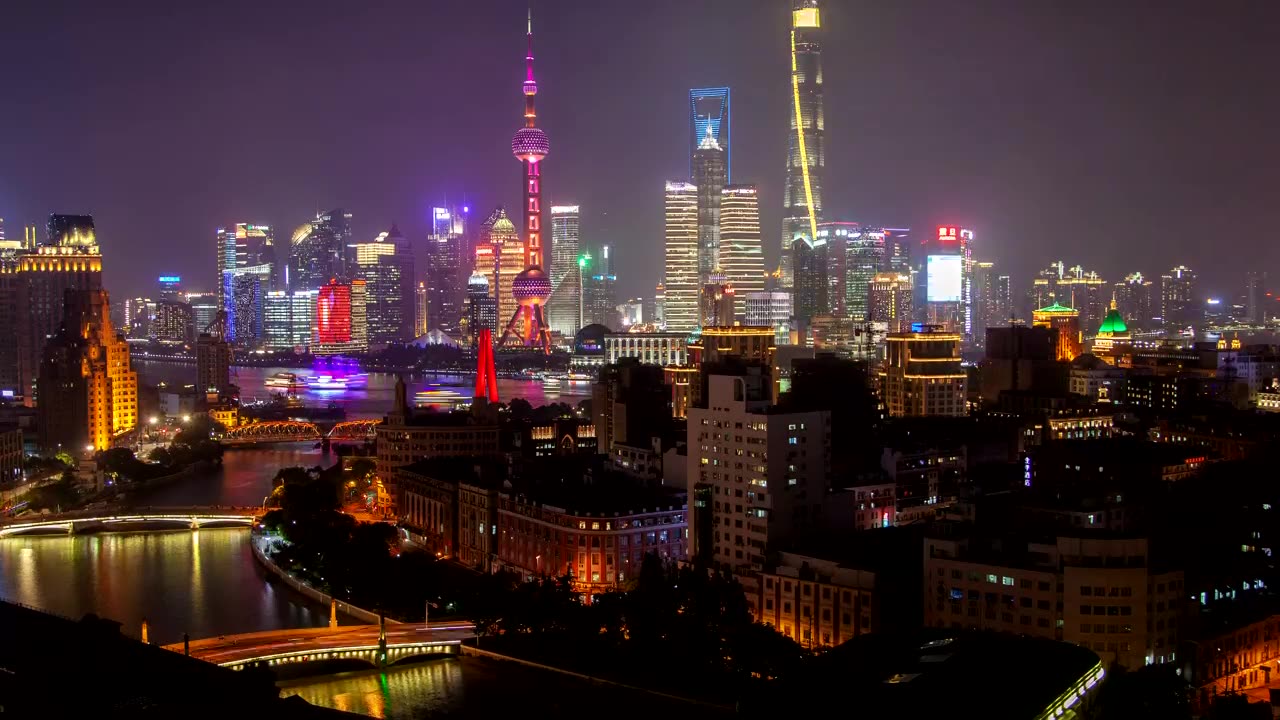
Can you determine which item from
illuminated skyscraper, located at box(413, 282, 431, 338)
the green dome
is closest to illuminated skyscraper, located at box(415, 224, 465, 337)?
illuminated skyscraper, located at box(413, 282, 431, 338)

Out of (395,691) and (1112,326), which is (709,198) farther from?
(395,691)

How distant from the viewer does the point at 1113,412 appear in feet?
103

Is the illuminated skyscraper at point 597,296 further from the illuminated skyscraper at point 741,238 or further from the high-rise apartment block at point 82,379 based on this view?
the high-rise apartment block at point 82,379

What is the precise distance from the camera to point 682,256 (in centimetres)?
7194

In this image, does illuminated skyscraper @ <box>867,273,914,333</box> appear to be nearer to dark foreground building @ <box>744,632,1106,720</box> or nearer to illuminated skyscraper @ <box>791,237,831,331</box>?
illuminated skyscraper @ <box>791,237,831,331</box>

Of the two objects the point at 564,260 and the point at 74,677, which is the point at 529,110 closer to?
the point at 564,260

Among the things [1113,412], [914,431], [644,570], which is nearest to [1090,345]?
[1113,412]

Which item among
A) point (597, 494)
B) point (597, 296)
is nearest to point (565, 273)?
point (597, 296)

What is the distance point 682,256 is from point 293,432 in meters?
32.0

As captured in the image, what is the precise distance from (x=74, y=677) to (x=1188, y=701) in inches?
403

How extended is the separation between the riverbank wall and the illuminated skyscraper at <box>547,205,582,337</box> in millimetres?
70159

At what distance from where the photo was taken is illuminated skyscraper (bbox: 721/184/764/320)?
70000 mm

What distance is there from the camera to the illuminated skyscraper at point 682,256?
234ft

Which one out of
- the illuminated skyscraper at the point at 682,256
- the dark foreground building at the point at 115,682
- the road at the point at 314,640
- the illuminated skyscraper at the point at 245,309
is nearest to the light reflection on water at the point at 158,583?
the road at the point at 314,640
